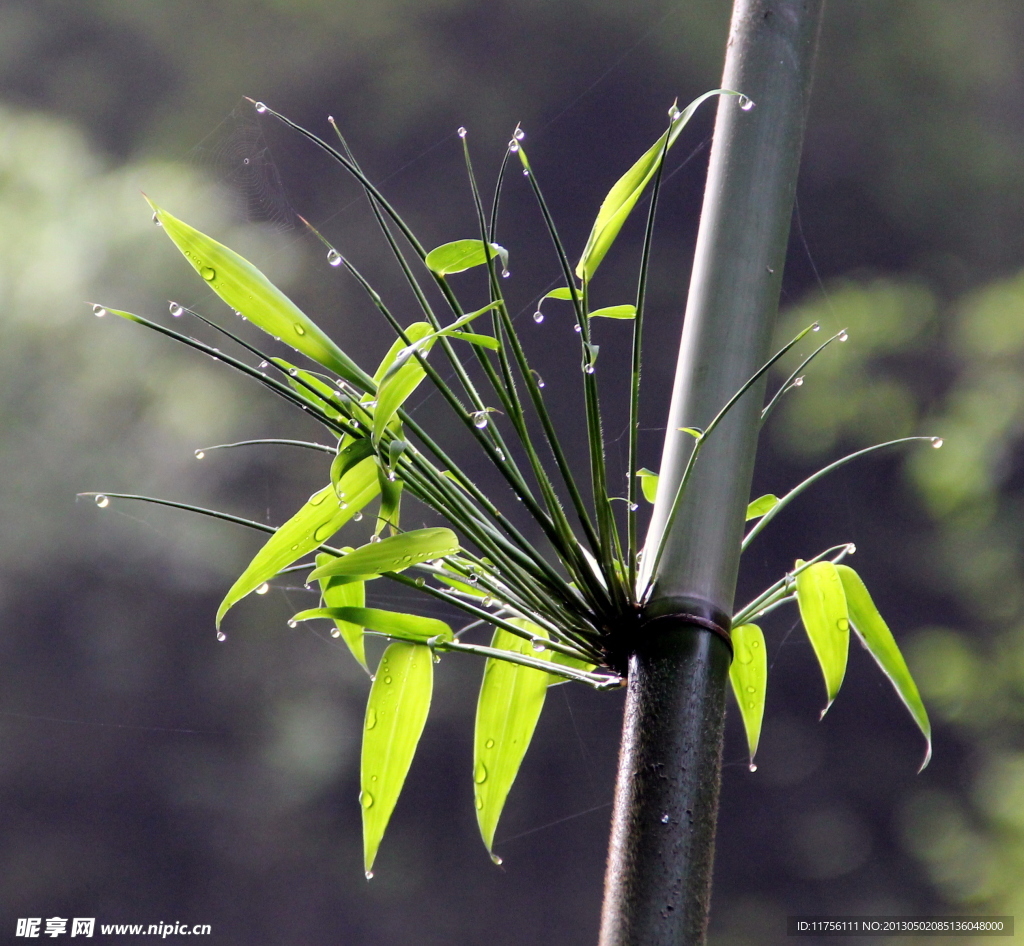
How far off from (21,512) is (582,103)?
0.70m

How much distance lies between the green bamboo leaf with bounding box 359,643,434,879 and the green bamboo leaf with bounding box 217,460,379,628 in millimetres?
40

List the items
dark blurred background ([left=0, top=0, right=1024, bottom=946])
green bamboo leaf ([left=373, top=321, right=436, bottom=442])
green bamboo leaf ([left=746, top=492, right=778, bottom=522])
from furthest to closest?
1. dark blurred background ([left=0, top=0, right=1024, bottom=946])
2. green bamboo leaf ([left=746, top=492, right=778, bottom=522])
3. green bamboo leaf ([left=373, top=321, right=436, bottom=442])

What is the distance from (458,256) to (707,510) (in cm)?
10

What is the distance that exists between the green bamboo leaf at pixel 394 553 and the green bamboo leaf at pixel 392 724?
4 centimetres

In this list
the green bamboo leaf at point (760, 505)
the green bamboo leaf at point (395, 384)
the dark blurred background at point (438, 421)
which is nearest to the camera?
the green bamboo leaf at point (395, 384)

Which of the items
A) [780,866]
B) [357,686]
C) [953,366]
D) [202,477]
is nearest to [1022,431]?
[953,366]

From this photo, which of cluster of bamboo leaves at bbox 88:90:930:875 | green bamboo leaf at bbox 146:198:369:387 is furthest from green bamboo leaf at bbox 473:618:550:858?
green bamboo leaf at bbox 146:198:369:387

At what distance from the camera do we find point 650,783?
0.20 metres

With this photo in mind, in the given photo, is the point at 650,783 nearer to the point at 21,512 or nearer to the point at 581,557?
the point at 581,557

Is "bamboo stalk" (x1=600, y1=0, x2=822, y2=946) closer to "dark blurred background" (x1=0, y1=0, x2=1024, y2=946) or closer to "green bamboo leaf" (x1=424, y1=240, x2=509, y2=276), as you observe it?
"green bamboo leaf" (x1=424, y1=240, x2=509, y2=276)

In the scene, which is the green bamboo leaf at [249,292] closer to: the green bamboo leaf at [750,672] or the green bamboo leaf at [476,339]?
the green bamboo leaf at [476,339]

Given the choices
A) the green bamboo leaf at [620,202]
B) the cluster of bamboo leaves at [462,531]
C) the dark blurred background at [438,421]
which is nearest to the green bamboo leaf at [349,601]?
the cluster of bamboo leaves at [462,531]

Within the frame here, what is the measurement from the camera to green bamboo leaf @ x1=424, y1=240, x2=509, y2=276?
0.23 m

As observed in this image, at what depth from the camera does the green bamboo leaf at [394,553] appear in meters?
0.20
